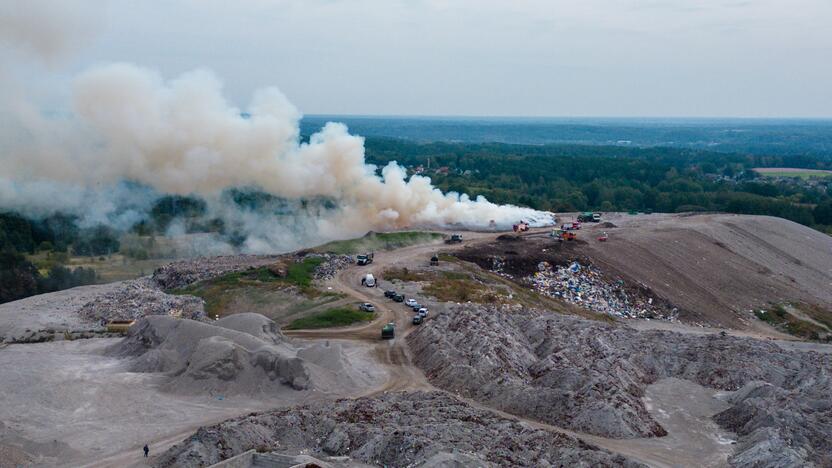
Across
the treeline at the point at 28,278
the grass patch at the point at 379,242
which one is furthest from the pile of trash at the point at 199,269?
the treeline at the point at 28,278

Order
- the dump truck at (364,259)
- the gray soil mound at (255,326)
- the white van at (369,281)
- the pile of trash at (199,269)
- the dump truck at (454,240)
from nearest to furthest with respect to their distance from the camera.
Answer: the gray soil mound at (255,326) < the white van at (369,281) < the pile of trash at (199,269) < the dump truck at (364,259) < the dump truck at (454,240)

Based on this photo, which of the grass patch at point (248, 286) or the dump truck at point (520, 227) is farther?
the dump truck at point (520, 227)

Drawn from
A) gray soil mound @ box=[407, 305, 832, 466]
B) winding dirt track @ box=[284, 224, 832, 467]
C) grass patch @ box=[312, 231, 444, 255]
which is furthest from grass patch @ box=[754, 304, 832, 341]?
grass patch @ box=[312, 231, 444, 255]

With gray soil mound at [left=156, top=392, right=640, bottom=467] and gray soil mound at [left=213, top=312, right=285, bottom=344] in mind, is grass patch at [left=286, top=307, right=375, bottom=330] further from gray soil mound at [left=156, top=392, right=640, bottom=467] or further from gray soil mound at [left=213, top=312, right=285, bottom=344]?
gray soil mound at [left=156, top=392, right=640, bottom=467]

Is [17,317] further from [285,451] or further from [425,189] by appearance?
[425,189]

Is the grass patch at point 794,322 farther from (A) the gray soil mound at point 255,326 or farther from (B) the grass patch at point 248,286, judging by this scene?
(A) the gray soil mound at point 255,326

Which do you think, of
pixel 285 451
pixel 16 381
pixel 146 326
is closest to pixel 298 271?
pixel 146 326
